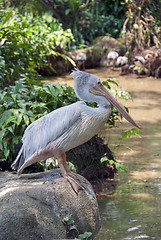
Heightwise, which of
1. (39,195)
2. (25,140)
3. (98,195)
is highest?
(25,140)

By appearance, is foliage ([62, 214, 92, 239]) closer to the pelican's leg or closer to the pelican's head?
the pelican's leg

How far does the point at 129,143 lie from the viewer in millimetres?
6969

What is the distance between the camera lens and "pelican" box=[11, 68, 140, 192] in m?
3.67

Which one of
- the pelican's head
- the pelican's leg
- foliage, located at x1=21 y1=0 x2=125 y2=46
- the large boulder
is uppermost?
foliage, located at x1=21 y1=0 x2=125 y2=46

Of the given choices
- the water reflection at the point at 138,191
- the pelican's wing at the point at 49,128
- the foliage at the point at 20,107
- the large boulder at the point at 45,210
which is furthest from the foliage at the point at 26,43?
the large boulder at the point at 45,210

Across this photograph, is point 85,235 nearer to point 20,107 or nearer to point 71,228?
point 71,228

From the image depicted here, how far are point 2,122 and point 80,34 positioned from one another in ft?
32.2

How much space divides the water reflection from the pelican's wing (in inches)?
46.0

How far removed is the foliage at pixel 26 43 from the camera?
7016 mm

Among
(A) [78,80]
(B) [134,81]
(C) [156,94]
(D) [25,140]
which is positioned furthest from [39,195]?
(B) [134,81]

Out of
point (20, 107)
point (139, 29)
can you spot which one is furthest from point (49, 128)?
point (139, 29)

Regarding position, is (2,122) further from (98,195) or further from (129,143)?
(129,143)

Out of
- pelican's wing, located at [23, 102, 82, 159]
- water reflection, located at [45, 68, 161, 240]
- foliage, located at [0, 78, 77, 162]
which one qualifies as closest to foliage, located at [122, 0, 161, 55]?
water reflection, located at [45, 68, 161, 240]

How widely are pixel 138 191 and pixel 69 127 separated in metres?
1.92
